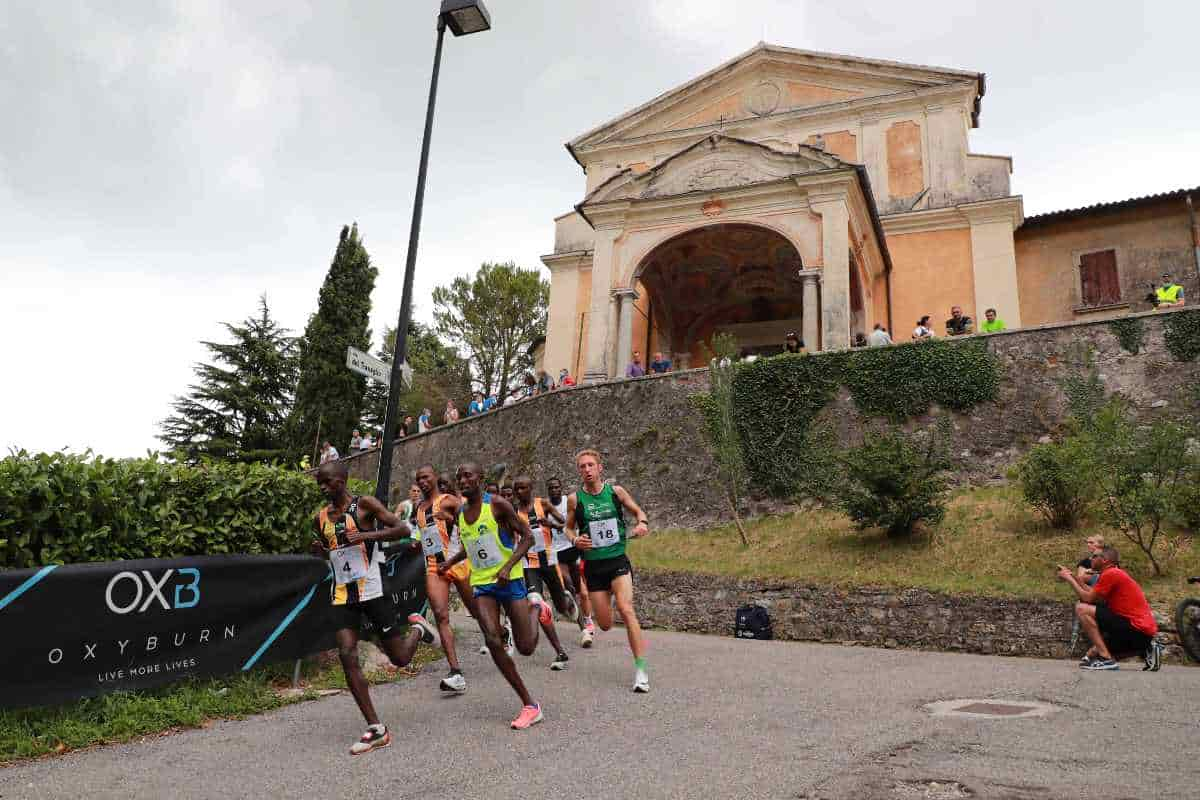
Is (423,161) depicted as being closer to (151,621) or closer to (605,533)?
(605,533)

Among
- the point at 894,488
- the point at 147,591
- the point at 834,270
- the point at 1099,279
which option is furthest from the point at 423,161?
the point at 1099,279

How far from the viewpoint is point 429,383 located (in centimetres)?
A: 4184

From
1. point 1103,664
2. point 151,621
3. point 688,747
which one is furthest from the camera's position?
point 1103,664

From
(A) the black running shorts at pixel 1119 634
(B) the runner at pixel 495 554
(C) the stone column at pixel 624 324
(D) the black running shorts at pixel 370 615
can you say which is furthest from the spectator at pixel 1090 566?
(C) the stone column at pixel 624 324

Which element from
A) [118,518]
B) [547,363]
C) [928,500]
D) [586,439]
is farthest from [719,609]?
[547,363]

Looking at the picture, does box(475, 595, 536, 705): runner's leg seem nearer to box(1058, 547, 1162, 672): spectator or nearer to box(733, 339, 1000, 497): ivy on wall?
box(1058, 547, 1162, 672): spectator

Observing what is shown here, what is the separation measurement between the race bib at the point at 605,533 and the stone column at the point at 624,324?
14678 mm

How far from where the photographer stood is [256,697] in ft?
21.4

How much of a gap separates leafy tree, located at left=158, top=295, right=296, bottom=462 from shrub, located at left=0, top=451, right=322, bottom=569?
2813 centimetres

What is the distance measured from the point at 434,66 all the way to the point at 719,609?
921 centimetres

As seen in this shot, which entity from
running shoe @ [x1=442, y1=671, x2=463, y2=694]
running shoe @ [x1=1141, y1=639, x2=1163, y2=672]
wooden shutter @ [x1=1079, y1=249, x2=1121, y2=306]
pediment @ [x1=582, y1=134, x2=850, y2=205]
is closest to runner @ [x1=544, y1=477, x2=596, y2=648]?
running shoe @ [x1=442, y1=671, x2=463, y2=694]

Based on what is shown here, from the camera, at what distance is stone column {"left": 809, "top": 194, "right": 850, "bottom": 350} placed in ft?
64.3

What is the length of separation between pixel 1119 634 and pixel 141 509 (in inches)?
399

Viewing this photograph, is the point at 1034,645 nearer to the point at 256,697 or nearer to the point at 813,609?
the point at 813,609
